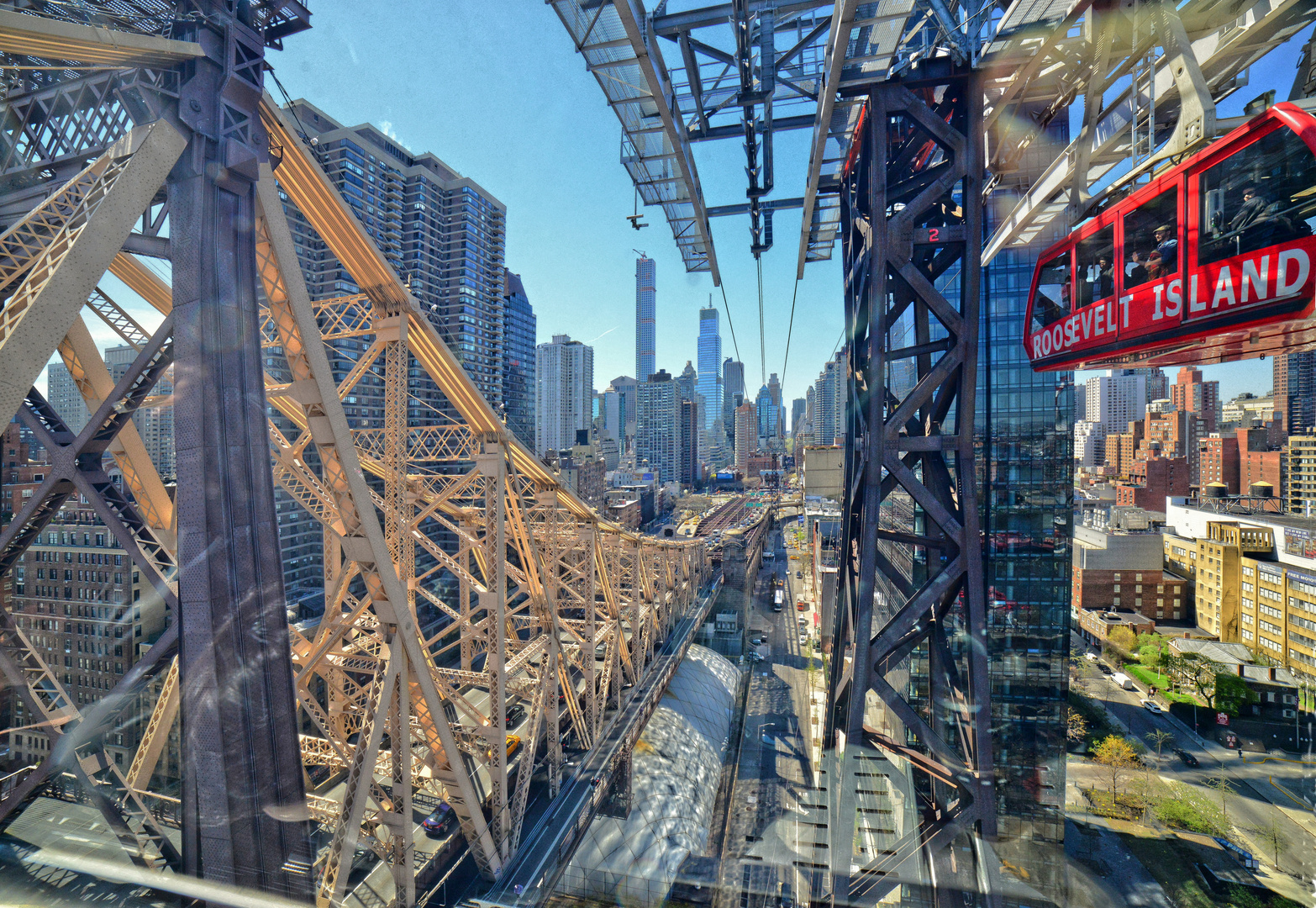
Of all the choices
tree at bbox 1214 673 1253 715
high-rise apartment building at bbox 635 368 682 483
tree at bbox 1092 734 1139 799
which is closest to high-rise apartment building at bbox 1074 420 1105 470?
tree at bbox 1214 673 1253 715

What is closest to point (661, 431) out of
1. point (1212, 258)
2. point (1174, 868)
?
point (1174, 868)

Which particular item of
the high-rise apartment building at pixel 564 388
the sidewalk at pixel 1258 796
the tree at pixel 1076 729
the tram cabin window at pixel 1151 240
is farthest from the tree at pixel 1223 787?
the high-rise apartment building at pixel 564 388

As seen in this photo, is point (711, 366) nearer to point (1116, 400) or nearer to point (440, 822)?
point (1116, 400)

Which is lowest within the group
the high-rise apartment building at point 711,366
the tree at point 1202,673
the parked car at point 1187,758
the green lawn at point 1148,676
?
the parked car at point 1187,758

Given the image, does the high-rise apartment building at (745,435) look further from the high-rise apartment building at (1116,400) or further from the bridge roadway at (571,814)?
the bridge roadway at (571,814)

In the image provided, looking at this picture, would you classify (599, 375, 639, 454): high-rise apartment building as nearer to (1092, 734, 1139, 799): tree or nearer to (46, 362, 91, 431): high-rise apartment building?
(1092, 734, 1139, 799): tree

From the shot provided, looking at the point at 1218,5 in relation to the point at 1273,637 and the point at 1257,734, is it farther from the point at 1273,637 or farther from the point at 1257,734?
the point at 1257,734
